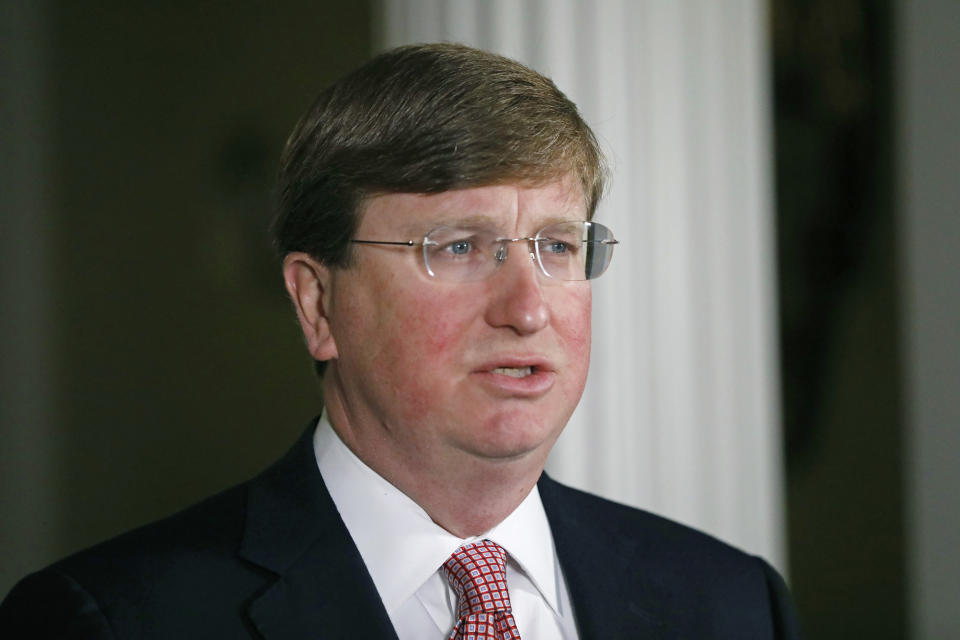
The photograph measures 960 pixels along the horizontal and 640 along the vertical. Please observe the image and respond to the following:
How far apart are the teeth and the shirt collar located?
0.88ft

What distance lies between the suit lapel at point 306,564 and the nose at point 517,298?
429 millimetres

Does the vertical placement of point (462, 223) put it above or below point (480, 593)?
above

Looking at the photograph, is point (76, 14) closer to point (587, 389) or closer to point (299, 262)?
point (587, 389)

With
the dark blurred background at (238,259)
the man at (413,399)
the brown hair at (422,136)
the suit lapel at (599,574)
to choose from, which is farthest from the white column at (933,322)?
the brown hair at (422,136)

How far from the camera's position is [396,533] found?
1.71 m

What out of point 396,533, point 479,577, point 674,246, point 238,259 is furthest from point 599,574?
point 238,259

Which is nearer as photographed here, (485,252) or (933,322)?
(485,252)

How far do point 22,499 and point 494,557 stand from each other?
3.00 metres

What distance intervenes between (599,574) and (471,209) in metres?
0.70

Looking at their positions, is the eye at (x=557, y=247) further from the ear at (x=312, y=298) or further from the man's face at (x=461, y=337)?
the ear at (x=312, y=298)

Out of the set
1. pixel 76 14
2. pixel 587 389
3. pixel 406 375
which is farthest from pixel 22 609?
pixel 76 14

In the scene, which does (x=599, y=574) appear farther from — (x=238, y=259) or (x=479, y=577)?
(x=238, y=259)

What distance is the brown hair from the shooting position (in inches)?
64.1

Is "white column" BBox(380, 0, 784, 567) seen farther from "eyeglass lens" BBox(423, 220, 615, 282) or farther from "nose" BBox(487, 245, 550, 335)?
"nose" BBox(487, 245, 550, 335)
